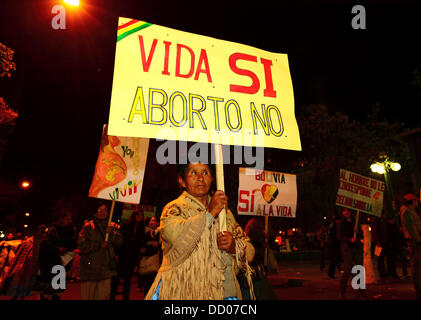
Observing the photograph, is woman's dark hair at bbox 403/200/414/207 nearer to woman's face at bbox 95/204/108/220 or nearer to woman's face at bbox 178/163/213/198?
woman's face at bbox 178/163/213/198

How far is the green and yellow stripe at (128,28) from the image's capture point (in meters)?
2.60

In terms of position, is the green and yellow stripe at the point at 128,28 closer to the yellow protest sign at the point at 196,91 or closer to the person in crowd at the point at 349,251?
the yellow protest sign at the point at 196,91

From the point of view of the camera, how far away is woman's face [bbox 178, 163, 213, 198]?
2.73m

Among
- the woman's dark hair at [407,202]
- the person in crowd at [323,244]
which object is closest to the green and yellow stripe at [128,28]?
the woman's dark hair at [407,202]

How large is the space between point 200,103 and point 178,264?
1.22 meters

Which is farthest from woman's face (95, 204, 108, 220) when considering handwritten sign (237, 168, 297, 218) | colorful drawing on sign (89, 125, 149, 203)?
handwritten sign (237, 168, 297, 218)

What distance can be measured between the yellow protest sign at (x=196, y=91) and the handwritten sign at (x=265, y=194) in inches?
200

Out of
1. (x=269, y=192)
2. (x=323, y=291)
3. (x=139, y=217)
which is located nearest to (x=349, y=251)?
(x=323, y=291)

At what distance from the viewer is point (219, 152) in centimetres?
259

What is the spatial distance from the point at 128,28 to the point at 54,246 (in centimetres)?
502

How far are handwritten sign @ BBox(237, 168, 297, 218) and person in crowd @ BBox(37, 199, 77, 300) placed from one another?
3668mm

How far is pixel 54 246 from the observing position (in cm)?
628

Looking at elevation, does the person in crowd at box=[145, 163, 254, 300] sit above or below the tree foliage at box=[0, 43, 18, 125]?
below
